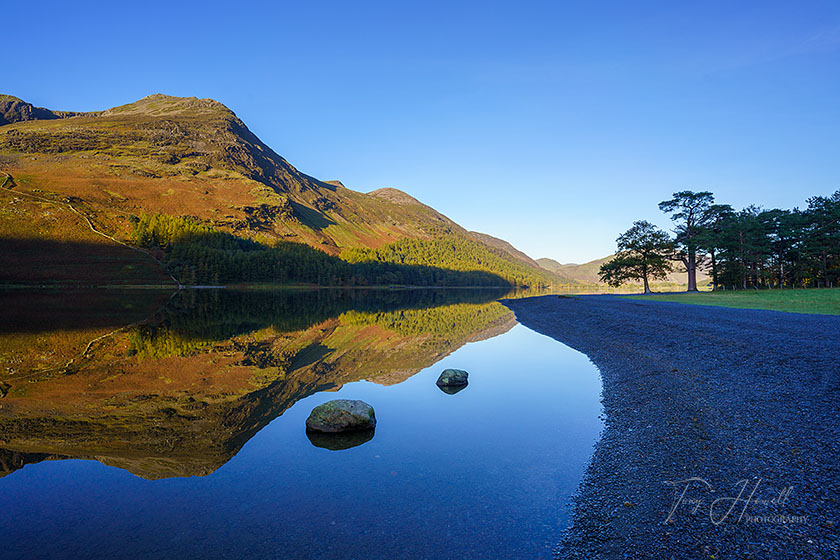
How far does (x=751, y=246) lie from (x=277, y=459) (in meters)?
72.7

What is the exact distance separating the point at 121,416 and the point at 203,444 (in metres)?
3.83

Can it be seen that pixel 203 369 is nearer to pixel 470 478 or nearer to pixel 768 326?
pixel 470 478

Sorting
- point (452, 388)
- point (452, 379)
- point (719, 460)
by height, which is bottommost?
point (452, 388)

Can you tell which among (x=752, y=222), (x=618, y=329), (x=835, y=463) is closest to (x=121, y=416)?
(x=835, y=463)

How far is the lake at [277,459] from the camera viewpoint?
242 inches

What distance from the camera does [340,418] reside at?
1102 cm

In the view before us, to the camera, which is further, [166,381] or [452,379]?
[452,379]

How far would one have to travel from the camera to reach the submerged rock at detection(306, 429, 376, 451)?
1010cm

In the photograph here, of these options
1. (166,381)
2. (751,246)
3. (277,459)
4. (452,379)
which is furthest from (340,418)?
(751,246)

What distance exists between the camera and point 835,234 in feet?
178

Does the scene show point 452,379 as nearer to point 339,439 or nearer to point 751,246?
point 339,439

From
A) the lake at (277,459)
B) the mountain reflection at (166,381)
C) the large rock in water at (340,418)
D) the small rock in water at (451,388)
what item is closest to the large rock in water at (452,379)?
the small rock in water at (451,388)

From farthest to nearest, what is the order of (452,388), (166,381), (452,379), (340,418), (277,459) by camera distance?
(452,379), (452,388), (166,381), (340,418), (277,459)

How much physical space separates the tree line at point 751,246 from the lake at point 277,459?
60.2 metres
